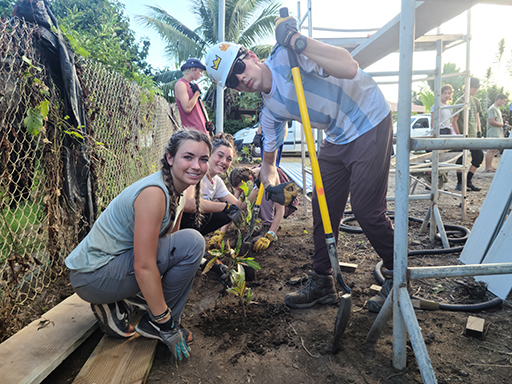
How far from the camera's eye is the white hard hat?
2.12m

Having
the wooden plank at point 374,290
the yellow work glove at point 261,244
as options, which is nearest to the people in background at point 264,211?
the yellow work glove at point 261,244

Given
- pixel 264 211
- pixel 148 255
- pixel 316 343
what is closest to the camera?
pixel 148 255

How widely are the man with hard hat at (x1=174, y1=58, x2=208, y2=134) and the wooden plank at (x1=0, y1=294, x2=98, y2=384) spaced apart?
298 centimetres

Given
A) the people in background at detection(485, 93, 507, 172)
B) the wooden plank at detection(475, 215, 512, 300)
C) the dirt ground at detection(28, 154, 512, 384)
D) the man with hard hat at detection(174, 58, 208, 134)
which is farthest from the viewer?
the people in background at detection(485, 93, 507, 172)

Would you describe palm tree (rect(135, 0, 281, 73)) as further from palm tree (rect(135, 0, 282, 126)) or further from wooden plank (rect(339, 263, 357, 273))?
wooden plank (rect(339, 263, 357, 273))

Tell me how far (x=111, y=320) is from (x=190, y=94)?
130 inches

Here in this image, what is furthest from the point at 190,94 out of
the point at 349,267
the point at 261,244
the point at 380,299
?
the point at 380,299

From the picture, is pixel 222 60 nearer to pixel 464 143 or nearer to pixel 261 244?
pixel 464 143

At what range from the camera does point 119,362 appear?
1.69 metres

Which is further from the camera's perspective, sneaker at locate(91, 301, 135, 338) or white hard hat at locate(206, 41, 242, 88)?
white hard hat at locate(206, 41, 242, 88)

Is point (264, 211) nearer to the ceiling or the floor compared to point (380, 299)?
nearer to the ceiling

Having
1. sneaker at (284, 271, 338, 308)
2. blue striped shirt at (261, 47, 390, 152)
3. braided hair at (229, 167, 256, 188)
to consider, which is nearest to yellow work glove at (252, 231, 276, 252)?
braided hair at (229, 167, 256, 188)

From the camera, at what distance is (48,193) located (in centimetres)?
222

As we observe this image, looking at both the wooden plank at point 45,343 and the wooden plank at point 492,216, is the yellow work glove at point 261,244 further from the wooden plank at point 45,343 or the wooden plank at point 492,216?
the wooden plank at point 492,216
